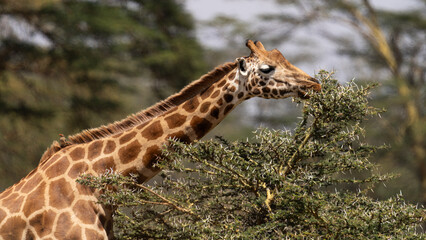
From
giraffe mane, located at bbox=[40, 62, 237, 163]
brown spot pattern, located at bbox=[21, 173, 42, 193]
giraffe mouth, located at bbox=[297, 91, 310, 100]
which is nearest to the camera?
giraffe mouth, located at bbox=[297, 91, 310, 100]

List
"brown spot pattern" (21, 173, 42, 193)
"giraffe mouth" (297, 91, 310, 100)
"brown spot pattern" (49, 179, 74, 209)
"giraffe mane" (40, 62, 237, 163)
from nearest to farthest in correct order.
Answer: "giraffe mouth" (297, 91, 310, 100)
"brown spot pattern" (49, 179, 74, 209)
"brown spot pattern" (21, 173, 42, 193)
"giraffe mane" (40, 62, 237, 163)

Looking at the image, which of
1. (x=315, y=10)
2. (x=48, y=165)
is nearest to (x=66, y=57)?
(x=315, y=10)

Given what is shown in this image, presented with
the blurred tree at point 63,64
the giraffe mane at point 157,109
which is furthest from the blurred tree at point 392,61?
the giraffe mane at point 157,109

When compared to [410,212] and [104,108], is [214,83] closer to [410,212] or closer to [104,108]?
[410,212]

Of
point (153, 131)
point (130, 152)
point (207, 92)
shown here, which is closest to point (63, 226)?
Answer: point (130, 152)

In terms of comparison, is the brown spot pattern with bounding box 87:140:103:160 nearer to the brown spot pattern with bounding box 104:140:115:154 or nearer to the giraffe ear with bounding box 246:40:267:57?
the brown spot pattern with bounding box 104:140:115:154

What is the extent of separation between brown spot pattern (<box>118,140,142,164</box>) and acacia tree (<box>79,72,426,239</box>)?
0.24m

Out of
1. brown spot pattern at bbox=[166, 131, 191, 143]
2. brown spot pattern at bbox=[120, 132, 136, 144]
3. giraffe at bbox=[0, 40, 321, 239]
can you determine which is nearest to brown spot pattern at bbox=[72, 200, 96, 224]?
giraffe at bbox=[0, 40, 321, 239]

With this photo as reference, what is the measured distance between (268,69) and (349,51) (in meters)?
17.2

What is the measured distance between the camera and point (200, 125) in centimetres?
471

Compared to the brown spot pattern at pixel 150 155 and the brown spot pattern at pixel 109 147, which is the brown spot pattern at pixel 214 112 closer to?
the brown spot pattern at pixel 150 155

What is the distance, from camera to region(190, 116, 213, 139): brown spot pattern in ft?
15.4

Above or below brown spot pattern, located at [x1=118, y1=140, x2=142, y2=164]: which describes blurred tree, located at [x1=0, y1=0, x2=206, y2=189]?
above

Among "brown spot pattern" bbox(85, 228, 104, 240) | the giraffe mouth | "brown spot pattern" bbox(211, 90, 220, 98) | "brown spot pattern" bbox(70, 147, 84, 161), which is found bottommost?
"brown spot pattern" bbox(85, 228, 104, 240)
